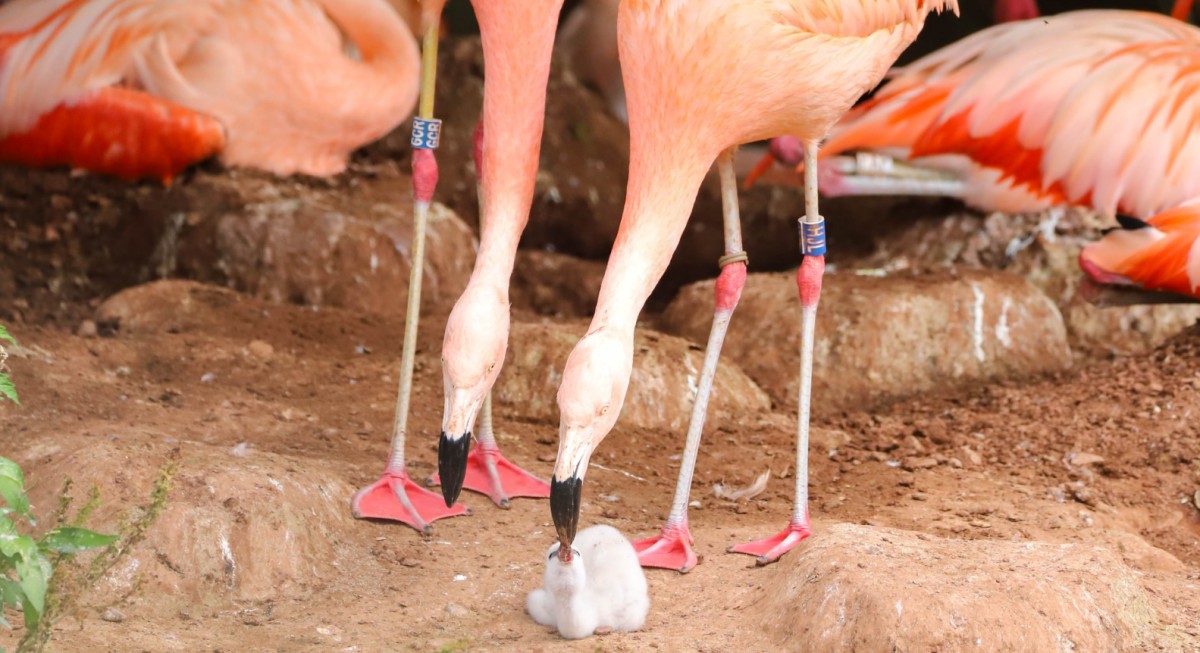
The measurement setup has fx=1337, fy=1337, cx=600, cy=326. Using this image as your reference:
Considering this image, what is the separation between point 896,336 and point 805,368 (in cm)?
187

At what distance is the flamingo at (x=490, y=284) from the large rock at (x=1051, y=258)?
9.17ft

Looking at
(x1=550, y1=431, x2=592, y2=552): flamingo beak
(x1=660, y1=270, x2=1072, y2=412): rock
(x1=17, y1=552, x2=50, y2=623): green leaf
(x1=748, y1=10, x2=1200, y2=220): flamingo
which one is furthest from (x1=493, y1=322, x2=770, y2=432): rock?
(x1=17, y1=552, x2=50, y2=623): green leaf

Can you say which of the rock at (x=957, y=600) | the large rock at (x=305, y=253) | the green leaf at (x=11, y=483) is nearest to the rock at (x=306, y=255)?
the large rock at (x=305, y=253)

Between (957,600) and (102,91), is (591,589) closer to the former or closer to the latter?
(957,600)

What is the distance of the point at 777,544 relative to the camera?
12.2 feet

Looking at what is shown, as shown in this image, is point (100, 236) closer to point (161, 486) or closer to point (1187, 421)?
point (161, 486)

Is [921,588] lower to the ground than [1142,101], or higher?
lower

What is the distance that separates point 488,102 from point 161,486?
1.58 metres

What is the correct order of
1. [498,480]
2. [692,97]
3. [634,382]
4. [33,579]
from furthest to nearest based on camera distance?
[634,382]
[498,480]
[692,97]
[33,579]

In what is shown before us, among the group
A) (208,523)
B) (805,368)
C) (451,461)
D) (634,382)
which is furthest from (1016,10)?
(208,523)

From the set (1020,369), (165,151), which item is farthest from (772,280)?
(165,151)

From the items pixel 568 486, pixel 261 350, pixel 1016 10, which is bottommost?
pixel 261 350

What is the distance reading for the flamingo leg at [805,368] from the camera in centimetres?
374

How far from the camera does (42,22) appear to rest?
246 inches
